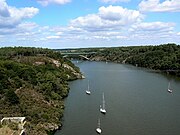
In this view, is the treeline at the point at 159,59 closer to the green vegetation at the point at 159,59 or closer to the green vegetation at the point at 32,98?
the green vegetation at the point at 159,59

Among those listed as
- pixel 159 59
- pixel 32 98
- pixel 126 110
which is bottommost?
pixel 126 110

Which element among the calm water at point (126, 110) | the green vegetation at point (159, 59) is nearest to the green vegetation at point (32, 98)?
the calm water at point (126, 110)

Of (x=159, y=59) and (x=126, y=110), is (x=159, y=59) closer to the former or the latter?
(x=159, y=59)

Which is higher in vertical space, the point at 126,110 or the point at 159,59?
the point at 159,59

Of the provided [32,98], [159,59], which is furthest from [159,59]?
[32,98]

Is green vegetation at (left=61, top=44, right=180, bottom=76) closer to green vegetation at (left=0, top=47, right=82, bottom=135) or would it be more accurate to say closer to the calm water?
the calm water

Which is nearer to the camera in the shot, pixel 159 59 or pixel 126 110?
pixel 126 110

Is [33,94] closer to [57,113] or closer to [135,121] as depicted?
[57,113]

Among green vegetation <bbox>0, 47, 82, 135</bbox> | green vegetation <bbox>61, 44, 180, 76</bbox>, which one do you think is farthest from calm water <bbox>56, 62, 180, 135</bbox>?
green vegetation <bbox>61, 44, 180, 76</bbox>

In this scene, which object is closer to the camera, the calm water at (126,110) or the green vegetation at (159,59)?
the calm water at (126,110)
